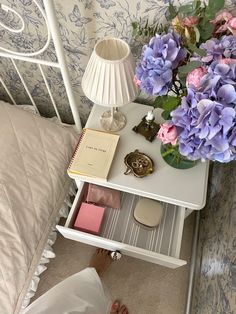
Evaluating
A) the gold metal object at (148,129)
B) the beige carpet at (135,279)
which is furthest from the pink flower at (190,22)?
the beige carpet at (135,279)

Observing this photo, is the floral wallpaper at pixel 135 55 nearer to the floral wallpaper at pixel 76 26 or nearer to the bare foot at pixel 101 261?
the floral wallpaper at pixel 76 26

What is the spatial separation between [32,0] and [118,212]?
2.52 ft

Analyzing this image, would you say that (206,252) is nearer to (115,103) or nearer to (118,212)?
(118,212)

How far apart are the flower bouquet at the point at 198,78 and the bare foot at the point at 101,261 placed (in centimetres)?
81

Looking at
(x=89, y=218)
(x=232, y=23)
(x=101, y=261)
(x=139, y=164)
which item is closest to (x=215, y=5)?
(x=232, y=23)

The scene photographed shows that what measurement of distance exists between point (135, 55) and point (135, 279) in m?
0.97

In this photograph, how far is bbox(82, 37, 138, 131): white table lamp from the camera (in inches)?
32.0

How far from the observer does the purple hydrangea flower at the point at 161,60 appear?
0.67 metres

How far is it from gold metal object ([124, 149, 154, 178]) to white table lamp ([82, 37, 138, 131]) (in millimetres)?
198

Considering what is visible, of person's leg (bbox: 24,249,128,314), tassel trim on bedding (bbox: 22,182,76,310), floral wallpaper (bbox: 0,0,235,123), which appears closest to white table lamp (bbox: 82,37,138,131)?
floral wallpaper (bbox: 0,0,235,123)

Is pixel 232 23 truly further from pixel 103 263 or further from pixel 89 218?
pixel 103 263

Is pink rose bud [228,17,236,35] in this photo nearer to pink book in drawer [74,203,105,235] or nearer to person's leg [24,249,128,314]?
pink book in drawer [74,203,105,235]

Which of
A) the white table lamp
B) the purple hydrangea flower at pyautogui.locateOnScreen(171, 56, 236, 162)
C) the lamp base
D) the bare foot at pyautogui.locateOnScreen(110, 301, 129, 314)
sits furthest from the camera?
the bare foot at pyautogui.locateOnScreen(110, 301, 129, 314)

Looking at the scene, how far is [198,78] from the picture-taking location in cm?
61
